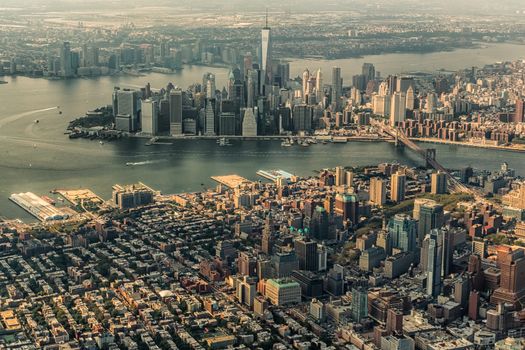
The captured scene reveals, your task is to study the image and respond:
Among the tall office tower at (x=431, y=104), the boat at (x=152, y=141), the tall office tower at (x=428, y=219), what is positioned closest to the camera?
Answer: the tall office tower at (x=428, y=219)

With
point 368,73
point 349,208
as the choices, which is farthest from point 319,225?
point 368,73

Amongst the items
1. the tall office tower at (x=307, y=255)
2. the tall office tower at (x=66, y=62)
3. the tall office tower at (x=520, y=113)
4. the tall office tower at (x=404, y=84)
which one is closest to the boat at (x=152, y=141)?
the tall office tower at (x=404, y=84)

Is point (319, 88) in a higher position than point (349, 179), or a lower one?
higher

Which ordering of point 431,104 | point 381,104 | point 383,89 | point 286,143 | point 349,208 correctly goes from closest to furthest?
1. point 349,208
2. point 286,143
3. point 431,104
4. point 381,104
5. point 383,89

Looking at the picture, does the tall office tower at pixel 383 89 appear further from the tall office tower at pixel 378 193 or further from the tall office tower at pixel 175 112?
the tall office tower at pixel 378 193

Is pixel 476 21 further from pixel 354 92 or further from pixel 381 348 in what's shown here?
pixel 381 348

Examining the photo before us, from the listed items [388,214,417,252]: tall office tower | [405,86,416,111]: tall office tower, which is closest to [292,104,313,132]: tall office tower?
[405,86,416,111]: tall office tower

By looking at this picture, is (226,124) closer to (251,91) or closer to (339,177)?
(251,91)
